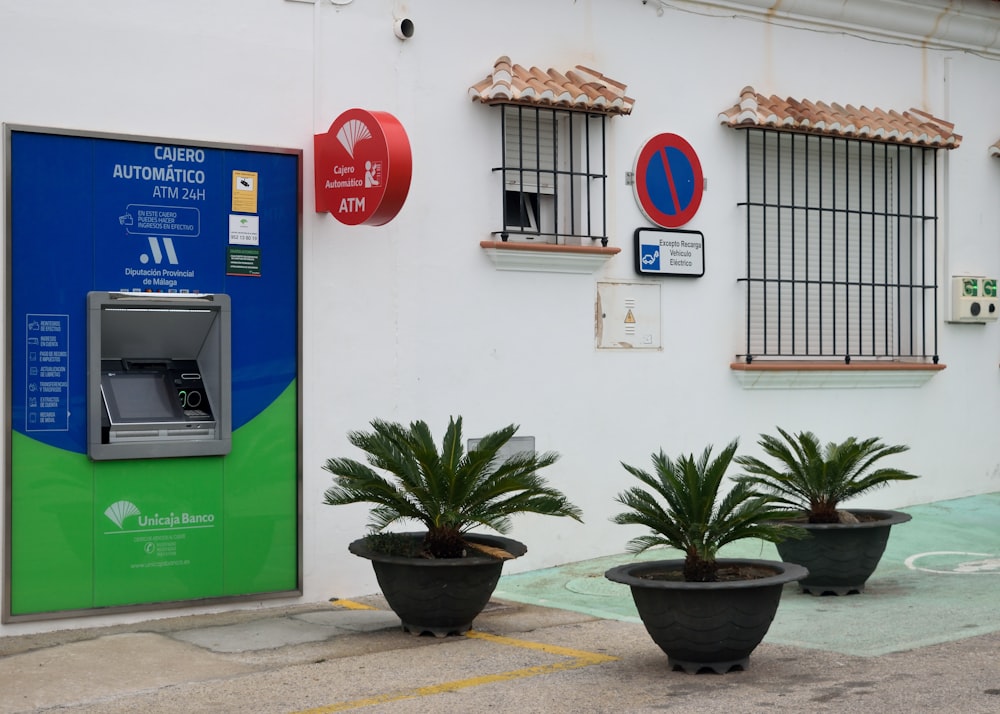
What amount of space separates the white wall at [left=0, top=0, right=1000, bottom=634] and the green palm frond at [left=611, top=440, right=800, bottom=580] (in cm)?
262

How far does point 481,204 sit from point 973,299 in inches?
209

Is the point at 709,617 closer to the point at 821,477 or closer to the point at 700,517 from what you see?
the point at 700,517

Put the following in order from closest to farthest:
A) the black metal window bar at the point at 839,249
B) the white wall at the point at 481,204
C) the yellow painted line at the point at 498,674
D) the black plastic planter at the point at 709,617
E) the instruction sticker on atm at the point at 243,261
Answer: the yellow painted line at the point at 498,674 < the black plastic planter at the point at 709,617 < the white wall at the point at 481,204 < the instruction sticker on atm at the point at 243,261 < the black metal window bar at the point at 839,249

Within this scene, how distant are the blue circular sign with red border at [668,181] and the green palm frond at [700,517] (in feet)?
12.0

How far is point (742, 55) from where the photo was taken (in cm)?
1088

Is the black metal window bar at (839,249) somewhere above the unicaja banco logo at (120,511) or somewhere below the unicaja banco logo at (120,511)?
above

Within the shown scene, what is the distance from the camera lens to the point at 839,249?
11516 mm

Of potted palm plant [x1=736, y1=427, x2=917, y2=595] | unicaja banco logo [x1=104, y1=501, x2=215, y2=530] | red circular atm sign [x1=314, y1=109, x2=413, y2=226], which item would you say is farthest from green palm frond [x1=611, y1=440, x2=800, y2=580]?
unicaja banco logo [x1=104, y1=501, x2=215, y2=530]

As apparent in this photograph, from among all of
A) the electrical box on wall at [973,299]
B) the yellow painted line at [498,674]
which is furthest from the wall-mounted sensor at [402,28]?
the electrical box on wall at [973,299]

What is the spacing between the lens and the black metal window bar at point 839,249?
1101 centimetres

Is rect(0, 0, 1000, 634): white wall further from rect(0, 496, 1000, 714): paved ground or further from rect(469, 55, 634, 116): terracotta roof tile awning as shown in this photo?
rect(0, 496, 1000, 714): paved ground

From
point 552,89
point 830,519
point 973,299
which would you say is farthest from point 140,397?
point 973,299

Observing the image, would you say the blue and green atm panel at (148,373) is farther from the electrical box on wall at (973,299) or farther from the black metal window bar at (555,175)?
the electrical box on wall at (973,299)

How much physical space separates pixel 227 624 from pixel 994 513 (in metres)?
6.95
